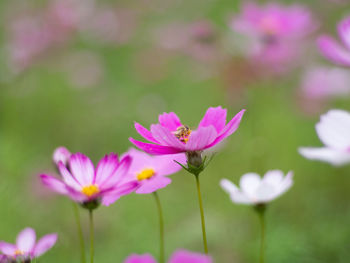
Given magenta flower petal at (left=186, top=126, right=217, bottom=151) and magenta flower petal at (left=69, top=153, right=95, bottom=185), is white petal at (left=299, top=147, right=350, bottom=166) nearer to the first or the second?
magenta flower petal at (left=186, top=126, right=217, bottom=151)

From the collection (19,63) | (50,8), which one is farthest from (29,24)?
(19,63)

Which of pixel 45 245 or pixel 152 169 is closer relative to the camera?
pixel 45 245

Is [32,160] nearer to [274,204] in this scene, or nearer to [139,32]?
[274,204]

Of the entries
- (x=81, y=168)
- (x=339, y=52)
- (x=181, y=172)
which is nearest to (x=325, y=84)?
(x=181, y=172)

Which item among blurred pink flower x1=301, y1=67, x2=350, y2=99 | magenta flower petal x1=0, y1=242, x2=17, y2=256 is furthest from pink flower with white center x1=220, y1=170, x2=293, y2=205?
blurred pink flower x1=301, y1=67, x2=350, y2=99

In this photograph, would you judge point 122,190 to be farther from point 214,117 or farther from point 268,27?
point 268,27

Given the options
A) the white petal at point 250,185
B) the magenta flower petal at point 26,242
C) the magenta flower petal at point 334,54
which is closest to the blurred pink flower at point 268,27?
the magenta flower petal at point 334,54
